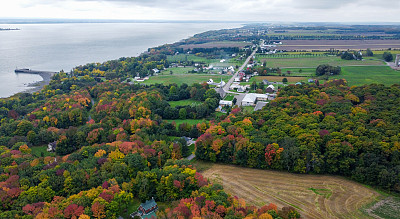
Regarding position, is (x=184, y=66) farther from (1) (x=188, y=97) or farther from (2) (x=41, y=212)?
(2) (x=41, y=212)

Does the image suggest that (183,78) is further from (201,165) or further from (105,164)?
(105,164)

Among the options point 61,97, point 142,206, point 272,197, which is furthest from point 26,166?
point 61,97

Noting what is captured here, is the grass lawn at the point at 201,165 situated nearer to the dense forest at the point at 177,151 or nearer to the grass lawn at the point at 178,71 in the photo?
the dense forest at the point at 177,151

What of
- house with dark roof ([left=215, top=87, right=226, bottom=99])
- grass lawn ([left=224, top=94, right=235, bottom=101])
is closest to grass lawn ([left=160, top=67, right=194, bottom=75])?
house with dark roof ([left=215, top=87, right=226, bottom=99])

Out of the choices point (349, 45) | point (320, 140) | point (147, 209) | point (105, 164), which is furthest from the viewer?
point (349, 45)

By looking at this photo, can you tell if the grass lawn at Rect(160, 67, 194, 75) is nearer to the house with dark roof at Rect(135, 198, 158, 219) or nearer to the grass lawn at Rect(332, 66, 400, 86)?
the grass lawn at Rect(332, 66, 400, 86)

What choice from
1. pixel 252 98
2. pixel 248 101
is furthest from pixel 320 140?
pixel 252 98

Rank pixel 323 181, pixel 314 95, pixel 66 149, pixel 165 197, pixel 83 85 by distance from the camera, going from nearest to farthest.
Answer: pixel 165 197
pixel 323 181
pixel 66 149
pixel 314 95
pixel 83 85
